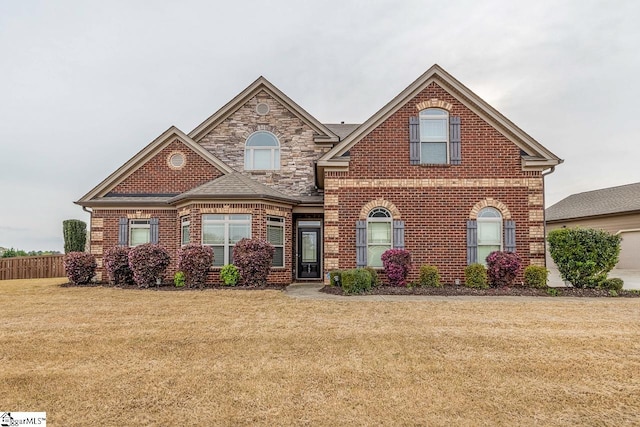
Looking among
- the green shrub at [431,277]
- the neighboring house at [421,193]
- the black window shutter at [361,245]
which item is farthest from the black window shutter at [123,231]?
the green shrub at [431,277]

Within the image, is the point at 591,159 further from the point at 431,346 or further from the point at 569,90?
the point at 431,346

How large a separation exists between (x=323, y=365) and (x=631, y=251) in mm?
22898

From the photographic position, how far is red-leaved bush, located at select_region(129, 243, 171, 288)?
12.8 meters

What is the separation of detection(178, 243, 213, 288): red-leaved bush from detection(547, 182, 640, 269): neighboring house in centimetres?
1964

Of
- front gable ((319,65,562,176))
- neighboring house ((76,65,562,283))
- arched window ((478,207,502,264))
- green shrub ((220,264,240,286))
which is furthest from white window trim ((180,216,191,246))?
arched window ((478,207,502,264))

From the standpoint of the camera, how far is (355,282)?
11648 millimetres

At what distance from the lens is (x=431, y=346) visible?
20.3 ft

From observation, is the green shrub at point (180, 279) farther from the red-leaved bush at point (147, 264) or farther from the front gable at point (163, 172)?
the front gable at point (163, 172)

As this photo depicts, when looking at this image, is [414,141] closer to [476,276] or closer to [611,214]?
[476,276]

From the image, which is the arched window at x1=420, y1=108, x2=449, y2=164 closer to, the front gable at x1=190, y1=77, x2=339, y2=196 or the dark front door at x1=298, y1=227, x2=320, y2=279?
the front gable at x1=190, y1=77, x2=339, y2=196

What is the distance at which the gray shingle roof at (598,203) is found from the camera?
22.4 meters

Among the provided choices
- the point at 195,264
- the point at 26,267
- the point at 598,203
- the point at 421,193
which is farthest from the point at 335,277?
the point at 598,203

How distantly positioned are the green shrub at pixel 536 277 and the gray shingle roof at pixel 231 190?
27.0ft

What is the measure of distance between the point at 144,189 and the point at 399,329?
12.4 meters
